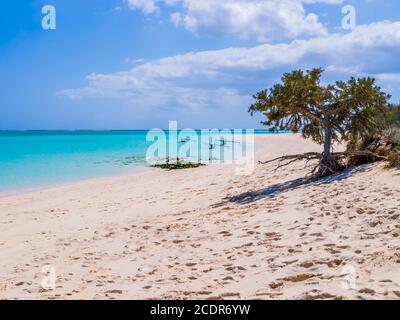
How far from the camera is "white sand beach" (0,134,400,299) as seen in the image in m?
4.71

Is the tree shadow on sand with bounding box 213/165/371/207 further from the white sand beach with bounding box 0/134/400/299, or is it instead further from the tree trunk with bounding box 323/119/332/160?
the tree trunk with bounding box 323/119/332/160

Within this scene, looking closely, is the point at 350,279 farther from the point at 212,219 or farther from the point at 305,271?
the point at 212,219

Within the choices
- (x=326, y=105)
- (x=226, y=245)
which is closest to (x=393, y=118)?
(x=326, y=105)

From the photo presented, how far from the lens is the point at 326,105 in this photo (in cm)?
1168

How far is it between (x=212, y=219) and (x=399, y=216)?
3.53m

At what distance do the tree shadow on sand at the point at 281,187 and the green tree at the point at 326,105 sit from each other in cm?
59

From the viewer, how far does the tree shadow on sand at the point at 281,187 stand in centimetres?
1014

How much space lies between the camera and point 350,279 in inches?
A: 173

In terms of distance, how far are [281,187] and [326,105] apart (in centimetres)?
275

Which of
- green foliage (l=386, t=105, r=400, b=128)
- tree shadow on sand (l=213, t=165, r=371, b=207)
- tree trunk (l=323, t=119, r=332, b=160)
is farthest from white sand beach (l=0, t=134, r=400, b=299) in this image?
green foliage (l=386, t=105, r=400, b=128)

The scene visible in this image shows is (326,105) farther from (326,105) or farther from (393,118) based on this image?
(393,118)

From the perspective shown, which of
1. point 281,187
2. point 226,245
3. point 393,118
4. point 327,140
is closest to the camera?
point 226,245
